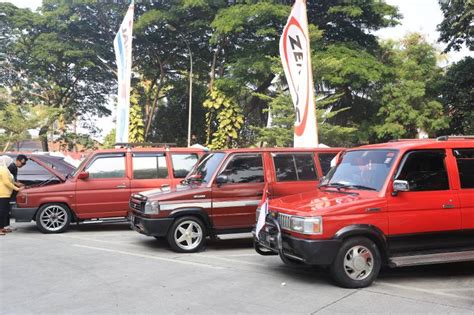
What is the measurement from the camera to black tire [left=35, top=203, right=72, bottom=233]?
34.3ft

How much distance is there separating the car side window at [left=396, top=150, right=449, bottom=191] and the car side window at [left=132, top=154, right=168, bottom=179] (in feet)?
19.8

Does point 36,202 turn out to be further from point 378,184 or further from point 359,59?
point 359,59

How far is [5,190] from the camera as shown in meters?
10.1

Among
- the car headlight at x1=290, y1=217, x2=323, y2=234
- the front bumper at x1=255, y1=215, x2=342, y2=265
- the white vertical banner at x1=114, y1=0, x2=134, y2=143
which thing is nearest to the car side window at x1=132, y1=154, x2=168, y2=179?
the front bumper at x1=255, y1=215, x2=342, y2=265

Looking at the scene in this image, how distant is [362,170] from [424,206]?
36.6 inches

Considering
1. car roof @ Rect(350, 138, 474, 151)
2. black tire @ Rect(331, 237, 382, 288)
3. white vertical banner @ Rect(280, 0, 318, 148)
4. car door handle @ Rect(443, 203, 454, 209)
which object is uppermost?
white vertical banner @ Rect(280, 0, 318, 148)

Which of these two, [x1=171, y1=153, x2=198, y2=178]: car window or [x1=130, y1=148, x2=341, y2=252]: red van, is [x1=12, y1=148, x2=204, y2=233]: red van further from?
[x1=130, y1=148, x2=341, y2=252]: red van

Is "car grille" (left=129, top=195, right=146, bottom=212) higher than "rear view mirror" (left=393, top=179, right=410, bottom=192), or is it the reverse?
"rear view mirror" (left=393, top=179, right=410, bottom=192)

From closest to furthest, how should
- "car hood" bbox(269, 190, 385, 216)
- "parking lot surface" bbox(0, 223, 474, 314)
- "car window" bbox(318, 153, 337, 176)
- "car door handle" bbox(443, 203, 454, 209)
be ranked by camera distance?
"parking lot surface" bbox(0, 223, 474, 314), "car hood" bbox(269, 190, 385, 216), "car door handle" bbox(443, 203, 454, 209), "car window" bbox(318, 153, 337, 176)

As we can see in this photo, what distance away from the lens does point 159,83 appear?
34719 millimetres

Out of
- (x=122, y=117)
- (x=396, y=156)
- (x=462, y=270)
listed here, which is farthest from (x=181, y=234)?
(x=122, y=117)

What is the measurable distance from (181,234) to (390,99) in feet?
74.3

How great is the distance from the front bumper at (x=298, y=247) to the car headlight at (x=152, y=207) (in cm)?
223

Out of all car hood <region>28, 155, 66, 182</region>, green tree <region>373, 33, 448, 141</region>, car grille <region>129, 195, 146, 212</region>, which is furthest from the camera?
green tree <region>373, 33, 448, 141</region>
